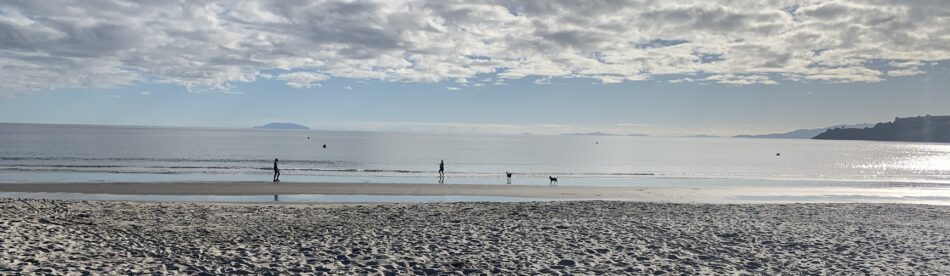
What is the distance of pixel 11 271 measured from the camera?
10750 millimetres

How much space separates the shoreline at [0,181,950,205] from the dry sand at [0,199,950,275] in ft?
35.5

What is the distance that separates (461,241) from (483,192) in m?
21.7

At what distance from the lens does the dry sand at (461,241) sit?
A: 41.1ft

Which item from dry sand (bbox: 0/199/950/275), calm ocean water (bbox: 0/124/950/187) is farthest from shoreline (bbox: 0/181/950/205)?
dry sand (bbox: 0/199/950/275)

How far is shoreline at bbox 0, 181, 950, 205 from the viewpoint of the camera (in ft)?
110

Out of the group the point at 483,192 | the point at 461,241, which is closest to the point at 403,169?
the point at 483,192

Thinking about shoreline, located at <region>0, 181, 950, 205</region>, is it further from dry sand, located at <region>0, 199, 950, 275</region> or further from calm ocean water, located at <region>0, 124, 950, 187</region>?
dry sand, located at <region>0, 199, 950, 275</region>

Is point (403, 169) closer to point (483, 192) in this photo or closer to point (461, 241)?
point (483, 192)

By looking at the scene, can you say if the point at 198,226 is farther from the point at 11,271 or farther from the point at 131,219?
the point at 11,271

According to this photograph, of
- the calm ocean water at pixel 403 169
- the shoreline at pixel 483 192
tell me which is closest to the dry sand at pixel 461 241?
the shoreline at pixel 483 192

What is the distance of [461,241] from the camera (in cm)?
1552

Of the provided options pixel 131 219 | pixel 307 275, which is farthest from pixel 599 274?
pixel 131 219

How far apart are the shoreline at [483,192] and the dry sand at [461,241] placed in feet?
35.5

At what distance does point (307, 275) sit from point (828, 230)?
16103mm
